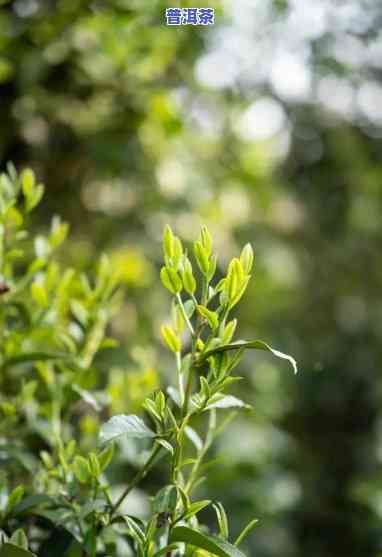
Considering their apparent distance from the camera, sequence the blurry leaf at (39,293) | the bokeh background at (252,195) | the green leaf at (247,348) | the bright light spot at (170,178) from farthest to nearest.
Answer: the bright light spot at (170,178), the bokeh background at (252,195), the blurry leaf at (39,293), the green leaf at (247,348)

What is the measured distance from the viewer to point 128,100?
1.45 meters

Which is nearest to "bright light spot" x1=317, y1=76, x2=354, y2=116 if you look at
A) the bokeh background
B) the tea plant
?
the bokeh background

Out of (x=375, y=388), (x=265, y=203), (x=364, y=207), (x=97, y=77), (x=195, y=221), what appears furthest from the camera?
(x=375, y=388)

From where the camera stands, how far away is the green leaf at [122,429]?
0.49m

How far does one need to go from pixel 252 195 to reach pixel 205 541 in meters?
1.48

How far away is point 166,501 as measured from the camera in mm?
544

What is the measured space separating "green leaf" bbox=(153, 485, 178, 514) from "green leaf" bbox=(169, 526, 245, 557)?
0.08 ft

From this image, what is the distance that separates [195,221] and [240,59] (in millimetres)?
327

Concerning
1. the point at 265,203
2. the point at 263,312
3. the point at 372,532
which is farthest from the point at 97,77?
the point at 372,532

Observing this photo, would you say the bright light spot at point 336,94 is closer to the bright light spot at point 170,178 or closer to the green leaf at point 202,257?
the bright light spot at point 170,178

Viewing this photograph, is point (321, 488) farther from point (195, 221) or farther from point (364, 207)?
point (195, 221)

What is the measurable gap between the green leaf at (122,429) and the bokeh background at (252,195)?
0.71ft

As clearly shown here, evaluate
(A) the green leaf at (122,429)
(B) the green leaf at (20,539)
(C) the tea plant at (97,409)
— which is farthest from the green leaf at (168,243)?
(B) the green leaf at (20,539)

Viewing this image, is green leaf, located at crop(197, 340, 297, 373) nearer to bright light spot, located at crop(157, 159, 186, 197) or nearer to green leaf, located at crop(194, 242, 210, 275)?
green leaf, located at crop(194, 242, 210, 275)
